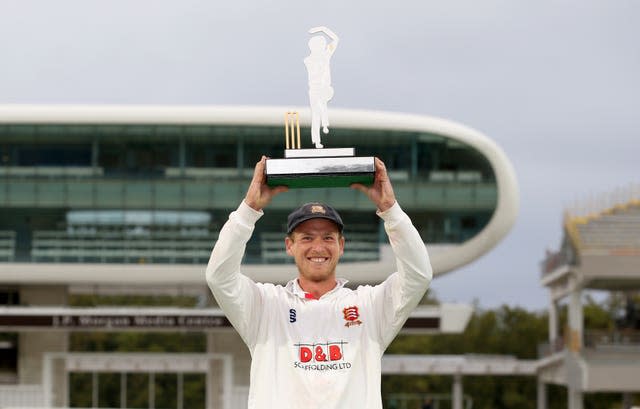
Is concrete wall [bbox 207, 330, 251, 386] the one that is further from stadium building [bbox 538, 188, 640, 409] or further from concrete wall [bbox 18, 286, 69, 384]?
stadium building [bbox 538, 188, 640, 409]

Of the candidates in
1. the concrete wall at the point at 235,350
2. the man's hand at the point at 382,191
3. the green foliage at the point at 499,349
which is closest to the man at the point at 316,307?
the man's hand at the point at 382,191

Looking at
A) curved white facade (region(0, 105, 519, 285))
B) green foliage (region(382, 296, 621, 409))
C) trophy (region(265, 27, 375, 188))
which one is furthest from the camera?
green foliage (region(382, 296, 621, 409))

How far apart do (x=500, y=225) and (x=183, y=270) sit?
10288mm

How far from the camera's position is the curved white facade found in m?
42.8

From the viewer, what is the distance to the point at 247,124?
43250mm

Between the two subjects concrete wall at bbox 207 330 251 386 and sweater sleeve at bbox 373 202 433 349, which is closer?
sweater sleeve at bbox 373 202 433 349

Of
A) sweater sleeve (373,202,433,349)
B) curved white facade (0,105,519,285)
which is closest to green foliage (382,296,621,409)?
curved white facade (0,105,519,285)

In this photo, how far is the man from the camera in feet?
19.2

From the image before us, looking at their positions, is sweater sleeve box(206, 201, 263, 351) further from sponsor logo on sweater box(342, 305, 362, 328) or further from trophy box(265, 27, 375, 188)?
sponsor logo on sweater box(342, 305, 362, 328)

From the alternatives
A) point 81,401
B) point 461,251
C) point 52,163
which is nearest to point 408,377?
point 81,401

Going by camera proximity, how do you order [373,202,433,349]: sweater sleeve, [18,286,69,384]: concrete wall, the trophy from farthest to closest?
1. [18,286,69,384]: concrete wall
2. [373,202,433,349]: sweater sleeve
3. the trophy

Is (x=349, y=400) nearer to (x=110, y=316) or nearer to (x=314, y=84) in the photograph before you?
(x=314, y=84)

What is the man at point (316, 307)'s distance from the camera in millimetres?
5863

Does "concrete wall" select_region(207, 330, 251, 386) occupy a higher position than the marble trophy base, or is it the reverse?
the marble trophy base
